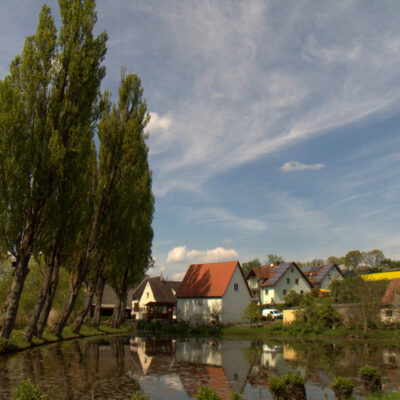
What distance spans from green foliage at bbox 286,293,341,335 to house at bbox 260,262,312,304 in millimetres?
23671

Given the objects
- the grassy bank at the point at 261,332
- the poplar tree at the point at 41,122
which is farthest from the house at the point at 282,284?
the poplar tree at the point at 41,122

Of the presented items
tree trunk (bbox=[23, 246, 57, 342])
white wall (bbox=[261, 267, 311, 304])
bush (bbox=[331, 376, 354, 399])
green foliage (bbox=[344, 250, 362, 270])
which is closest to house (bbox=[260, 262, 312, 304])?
white wall (bbox=[261, 267, 311, 304])

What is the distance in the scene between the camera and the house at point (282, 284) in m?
61.7

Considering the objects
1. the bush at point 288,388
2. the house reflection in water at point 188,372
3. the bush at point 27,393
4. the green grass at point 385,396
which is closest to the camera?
the bush at point 27,393

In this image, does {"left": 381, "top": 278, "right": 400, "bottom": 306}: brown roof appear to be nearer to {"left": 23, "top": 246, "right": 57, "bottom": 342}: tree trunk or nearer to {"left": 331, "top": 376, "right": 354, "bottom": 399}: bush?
{"left": 331, "top": 376, "right": 354, "bottom": 399}: bush

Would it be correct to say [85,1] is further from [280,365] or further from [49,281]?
[280,365]

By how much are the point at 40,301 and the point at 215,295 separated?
28272 millimetres

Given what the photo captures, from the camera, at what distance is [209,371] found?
17.2 meters

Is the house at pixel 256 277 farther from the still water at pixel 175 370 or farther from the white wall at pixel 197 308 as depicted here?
the still water at pixel 175 370

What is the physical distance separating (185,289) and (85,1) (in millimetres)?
39530

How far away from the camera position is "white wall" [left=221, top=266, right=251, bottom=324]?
48844 millimetres

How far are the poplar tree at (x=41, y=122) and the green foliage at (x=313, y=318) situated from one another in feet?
82.9

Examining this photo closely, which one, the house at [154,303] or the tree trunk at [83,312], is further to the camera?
the house at [154,303]

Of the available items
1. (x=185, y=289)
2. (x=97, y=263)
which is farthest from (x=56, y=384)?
(x=185, y=289)
